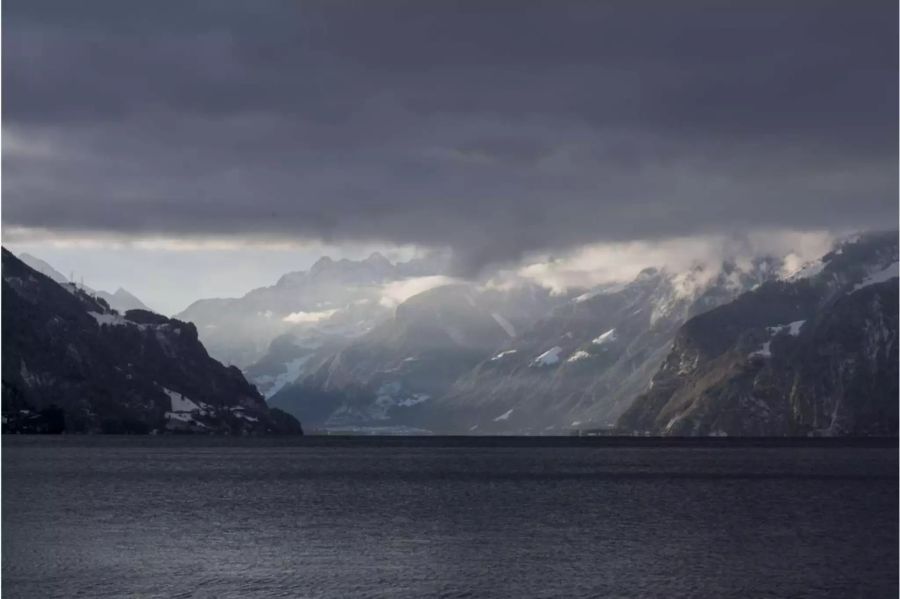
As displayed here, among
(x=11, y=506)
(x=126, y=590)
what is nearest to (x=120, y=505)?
(x=11, y=506)

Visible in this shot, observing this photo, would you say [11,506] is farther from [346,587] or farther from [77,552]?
[346,587]

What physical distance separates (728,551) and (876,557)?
1444cm

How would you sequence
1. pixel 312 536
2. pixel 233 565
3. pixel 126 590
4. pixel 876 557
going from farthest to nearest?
pixel 312 536, pixel 876 557, pixel 233 565, pixel 126 590

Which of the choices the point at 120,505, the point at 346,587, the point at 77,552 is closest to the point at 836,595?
the point at 346,587

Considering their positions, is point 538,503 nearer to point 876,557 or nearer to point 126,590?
point 876,557

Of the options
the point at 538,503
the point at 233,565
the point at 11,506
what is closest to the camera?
the point at 233,565

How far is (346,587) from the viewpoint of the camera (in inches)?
4328

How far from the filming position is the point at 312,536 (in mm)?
147250

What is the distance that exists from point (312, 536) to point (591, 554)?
32.8 m

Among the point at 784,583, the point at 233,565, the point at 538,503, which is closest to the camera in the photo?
the point at 784,583

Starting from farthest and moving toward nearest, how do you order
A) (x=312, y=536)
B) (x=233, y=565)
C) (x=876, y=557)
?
(x=312, y=536)
(x=876, y=557)
(x=233, y=565)

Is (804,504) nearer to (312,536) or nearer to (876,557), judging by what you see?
(876,557)

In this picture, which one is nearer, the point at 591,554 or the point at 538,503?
the point at 591,554

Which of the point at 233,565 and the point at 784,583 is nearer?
the point at 784,583
